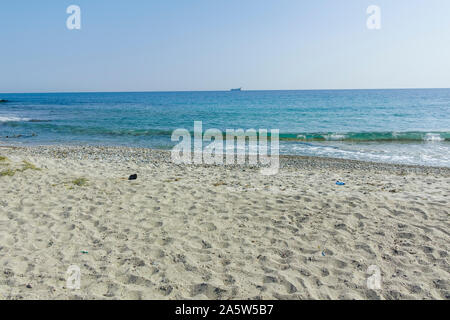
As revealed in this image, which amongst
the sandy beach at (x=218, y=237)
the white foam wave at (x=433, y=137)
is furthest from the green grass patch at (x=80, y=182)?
the white foam wave at (x=433, y=137)

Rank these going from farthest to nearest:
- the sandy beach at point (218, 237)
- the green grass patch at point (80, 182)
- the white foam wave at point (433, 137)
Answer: the white foam wave at point (433, 137), the green grass patch at point (80, 182), the sandy beach at point (218, 237)

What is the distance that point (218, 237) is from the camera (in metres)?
5.14

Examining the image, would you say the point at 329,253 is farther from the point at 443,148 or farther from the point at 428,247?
the point at 443,148

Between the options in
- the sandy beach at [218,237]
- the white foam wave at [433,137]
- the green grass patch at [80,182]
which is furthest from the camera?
the white foam wave at [433,137]

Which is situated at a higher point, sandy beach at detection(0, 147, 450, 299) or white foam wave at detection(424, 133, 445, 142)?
white foam wave at detection(424, 133, 445, 142)

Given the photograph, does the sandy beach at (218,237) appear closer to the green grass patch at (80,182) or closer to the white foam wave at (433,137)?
the green grass patch at (80,182)

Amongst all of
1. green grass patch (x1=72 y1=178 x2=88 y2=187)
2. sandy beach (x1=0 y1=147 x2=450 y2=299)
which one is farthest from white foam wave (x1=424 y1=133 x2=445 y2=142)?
green grass patch (x1=72 y1=178 x2=88 y2=187)

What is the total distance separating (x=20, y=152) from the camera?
570 inches

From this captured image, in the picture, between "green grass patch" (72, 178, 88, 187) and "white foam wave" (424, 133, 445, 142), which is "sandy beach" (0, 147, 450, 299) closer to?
"green grass patch" (72, 178, 88, 187)

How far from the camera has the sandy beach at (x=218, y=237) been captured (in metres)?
3.80

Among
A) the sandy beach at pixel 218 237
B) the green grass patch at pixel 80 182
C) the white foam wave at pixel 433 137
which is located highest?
the white foam wave at pixel 433 137

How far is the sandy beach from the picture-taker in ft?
12.5

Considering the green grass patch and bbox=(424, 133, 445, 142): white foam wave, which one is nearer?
the green grass patch
